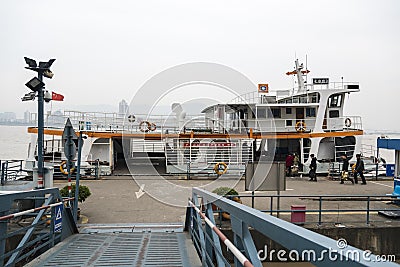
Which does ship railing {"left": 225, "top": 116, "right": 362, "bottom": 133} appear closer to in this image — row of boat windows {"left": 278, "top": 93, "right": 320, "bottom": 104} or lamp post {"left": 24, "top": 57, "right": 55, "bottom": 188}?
row of boat windows {"left": 278, "top": 93, "right": 320, "bottom": 104}

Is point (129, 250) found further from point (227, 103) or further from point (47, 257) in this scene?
point (227, 103)

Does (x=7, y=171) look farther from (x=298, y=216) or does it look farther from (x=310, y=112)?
(x=310, y=112)

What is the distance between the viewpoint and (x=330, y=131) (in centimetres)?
2031

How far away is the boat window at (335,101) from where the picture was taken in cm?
2127

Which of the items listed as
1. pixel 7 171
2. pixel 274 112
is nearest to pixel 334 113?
pixel 274 112

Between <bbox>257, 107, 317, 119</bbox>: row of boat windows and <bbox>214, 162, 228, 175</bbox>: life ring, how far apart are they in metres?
5.32

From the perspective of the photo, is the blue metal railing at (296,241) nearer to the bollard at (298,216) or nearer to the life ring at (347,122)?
the bollard at (298,216)

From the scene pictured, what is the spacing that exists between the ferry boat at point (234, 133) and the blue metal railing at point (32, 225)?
10.9m

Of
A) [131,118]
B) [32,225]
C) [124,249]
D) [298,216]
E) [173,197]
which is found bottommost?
[173,197]

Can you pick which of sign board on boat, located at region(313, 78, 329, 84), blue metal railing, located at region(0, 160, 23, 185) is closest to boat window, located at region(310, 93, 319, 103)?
sign board on boat, located at region(313, 78, 329, 84)

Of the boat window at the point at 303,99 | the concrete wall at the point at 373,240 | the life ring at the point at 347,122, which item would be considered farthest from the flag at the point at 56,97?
the life ring at the point at 347,122

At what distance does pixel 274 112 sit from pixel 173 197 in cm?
1098

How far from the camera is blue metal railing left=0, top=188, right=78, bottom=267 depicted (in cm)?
400

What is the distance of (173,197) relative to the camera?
1266 cm
